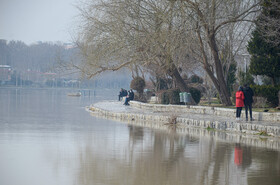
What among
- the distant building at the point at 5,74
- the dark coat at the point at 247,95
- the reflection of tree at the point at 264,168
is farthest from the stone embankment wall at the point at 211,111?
the distant building at the point at 5,74

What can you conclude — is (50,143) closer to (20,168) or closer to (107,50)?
(20,168)

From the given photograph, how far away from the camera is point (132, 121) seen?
1011 inches

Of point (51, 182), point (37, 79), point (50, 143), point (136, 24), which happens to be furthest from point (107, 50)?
point (37, 79)

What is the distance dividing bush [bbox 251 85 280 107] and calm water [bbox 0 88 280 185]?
24.4 ft

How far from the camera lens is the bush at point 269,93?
961 inches

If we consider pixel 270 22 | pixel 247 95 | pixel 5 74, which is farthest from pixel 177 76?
pixel 5 74

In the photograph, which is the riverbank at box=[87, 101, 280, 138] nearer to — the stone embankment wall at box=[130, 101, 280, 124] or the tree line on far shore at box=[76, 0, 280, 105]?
the stone embankment wall at box=[130, 101, 280, 124]

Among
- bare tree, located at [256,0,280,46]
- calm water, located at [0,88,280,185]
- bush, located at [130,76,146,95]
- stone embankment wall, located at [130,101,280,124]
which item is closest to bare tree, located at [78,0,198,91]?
stone embankment wall, located at [130,101,280,124]

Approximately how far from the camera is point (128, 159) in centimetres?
1288

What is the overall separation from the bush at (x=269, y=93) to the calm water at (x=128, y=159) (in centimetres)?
743

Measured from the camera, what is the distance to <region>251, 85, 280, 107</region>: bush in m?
24.4

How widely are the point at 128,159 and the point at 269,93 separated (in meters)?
13.6

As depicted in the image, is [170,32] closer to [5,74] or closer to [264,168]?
[264,168]

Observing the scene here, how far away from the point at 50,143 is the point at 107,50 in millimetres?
13148
